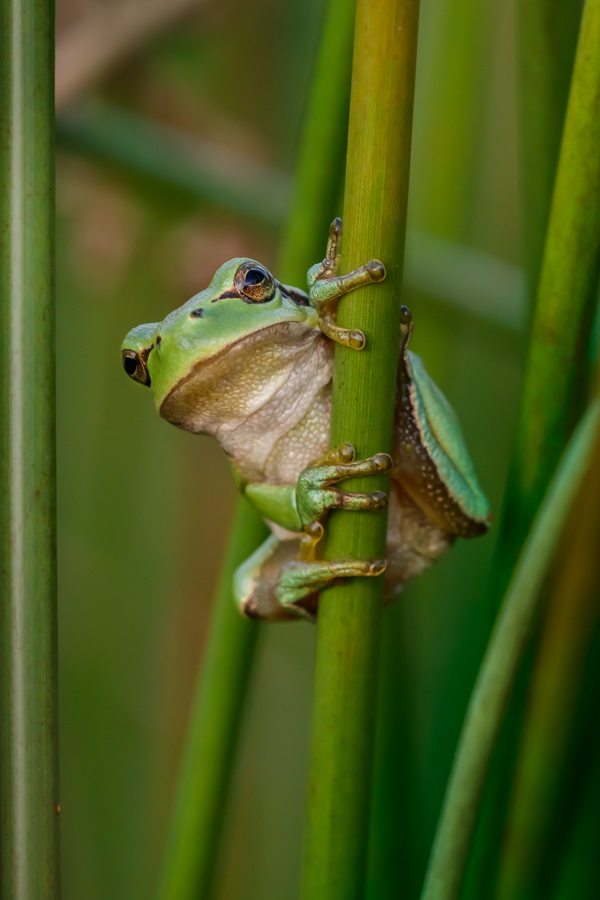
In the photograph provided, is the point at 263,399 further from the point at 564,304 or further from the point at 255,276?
the point at 564,304

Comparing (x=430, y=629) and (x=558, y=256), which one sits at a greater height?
(x=558, y=256)

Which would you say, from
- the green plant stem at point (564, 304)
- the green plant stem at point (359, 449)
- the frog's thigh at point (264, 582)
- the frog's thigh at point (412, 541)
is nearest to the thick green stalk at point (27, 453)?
the green plant stem at point (359, 449)

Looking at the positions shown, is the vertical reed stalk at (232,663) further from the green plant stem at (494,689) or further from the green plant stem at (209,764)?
the green plant stem at (494,689)

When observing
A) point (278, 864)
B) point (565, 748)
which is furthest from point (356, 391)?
point (278, 864)

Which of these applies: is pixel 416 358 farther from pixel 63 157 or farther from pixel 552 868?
pixel 63 157

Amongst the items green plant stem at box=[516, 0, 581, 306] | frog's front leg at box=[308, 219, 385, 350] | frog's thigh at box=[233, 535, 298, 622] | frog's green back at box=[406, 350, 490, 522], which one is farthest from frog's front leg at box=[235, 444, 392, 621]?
green plant stem at box=[516, 0, 581, 306]

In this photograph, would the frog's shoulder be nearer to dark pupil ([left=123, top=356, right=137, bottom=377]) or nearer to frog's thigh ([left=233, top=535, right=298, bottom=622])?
frog's thigh ([left=233, top=535, right=298, bottom=622])
